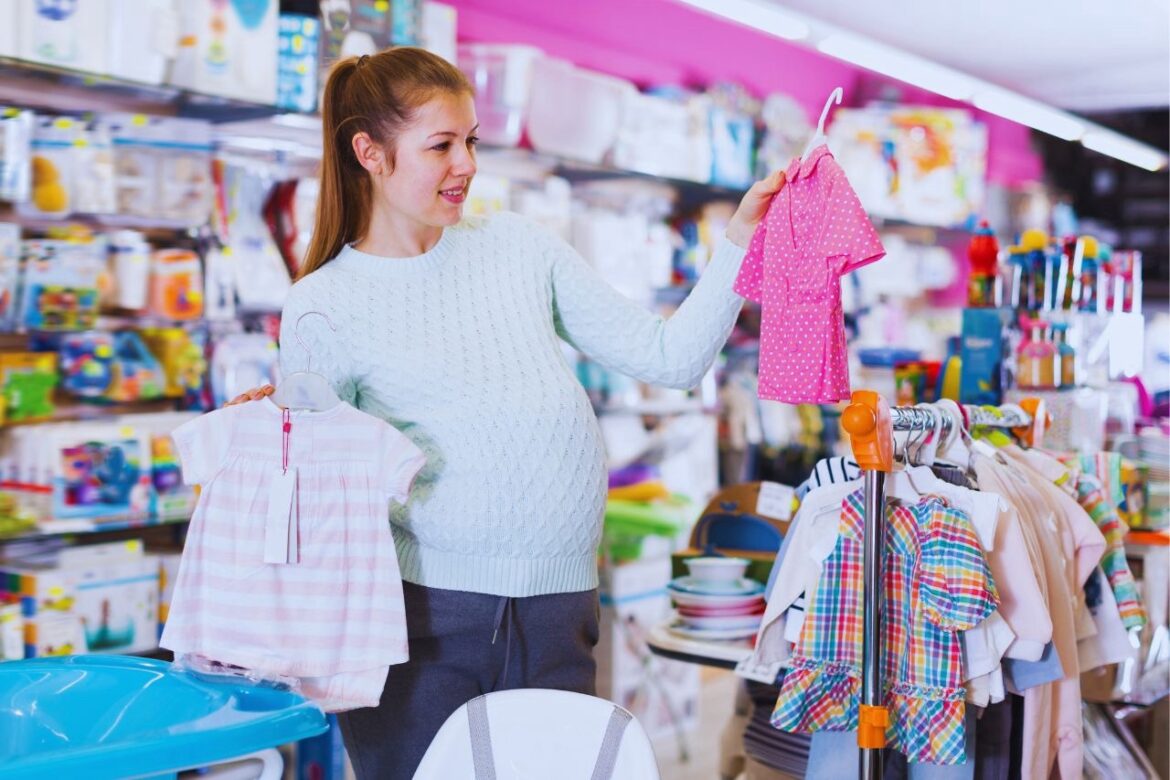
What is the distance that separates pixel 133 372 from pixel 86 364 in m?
0.14

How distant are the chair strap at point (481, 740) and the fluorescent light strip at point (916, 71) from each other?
365 cm

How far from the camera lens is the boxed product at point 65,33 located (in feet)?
10.3

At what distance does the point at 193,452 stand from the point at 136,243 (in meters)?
1.62

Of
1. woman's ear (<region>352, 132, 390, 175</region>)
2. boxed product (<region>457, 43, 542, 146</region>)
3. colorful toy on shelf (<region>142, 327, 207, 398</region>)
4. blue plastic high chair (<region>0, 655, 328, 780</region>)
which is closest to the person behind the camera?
blue plastic high chair (<region>0, 655, 328, 780</region>)

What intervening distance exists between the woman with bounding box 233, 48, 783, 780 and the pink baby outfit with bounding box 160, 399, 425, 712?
88 millimetres

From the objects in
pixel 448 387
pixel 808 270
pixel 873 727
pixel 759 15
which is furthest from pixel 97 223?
pixel 759 15

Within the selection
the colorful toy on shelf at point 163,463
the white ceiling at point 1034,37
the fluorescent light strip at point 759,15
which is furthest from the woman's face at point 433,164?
the white ceiling at point 1034,37

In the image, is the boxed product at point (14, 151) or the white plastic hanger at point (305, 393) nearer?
the white plastic hanger at point (305, 393)

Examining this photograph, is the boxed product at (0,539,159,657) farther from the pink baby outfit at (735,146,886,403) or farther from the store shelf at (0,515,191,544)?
the pink baby outfit at (735,146,886,403)

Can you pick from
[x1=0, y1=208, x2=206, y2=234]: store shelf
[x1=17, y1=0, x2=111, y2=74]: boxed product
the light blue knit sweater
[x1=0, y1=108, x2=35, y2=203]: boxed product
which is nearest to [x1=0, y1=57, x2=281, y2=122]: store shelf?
[x1=17, y1=0, x2=111, y2=74]: boxed product

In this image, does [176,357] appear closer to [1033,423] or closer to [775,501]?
[775,501]

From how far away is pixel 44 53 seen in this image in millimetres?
3178

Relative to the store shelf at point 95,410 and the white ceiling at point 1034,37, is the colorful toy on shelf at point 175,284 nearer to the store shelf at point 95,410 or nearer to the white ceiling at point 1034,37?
the store shelf at point 95,410

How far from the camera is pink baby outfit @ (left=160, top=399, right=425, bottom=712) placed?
2000 millimetres
